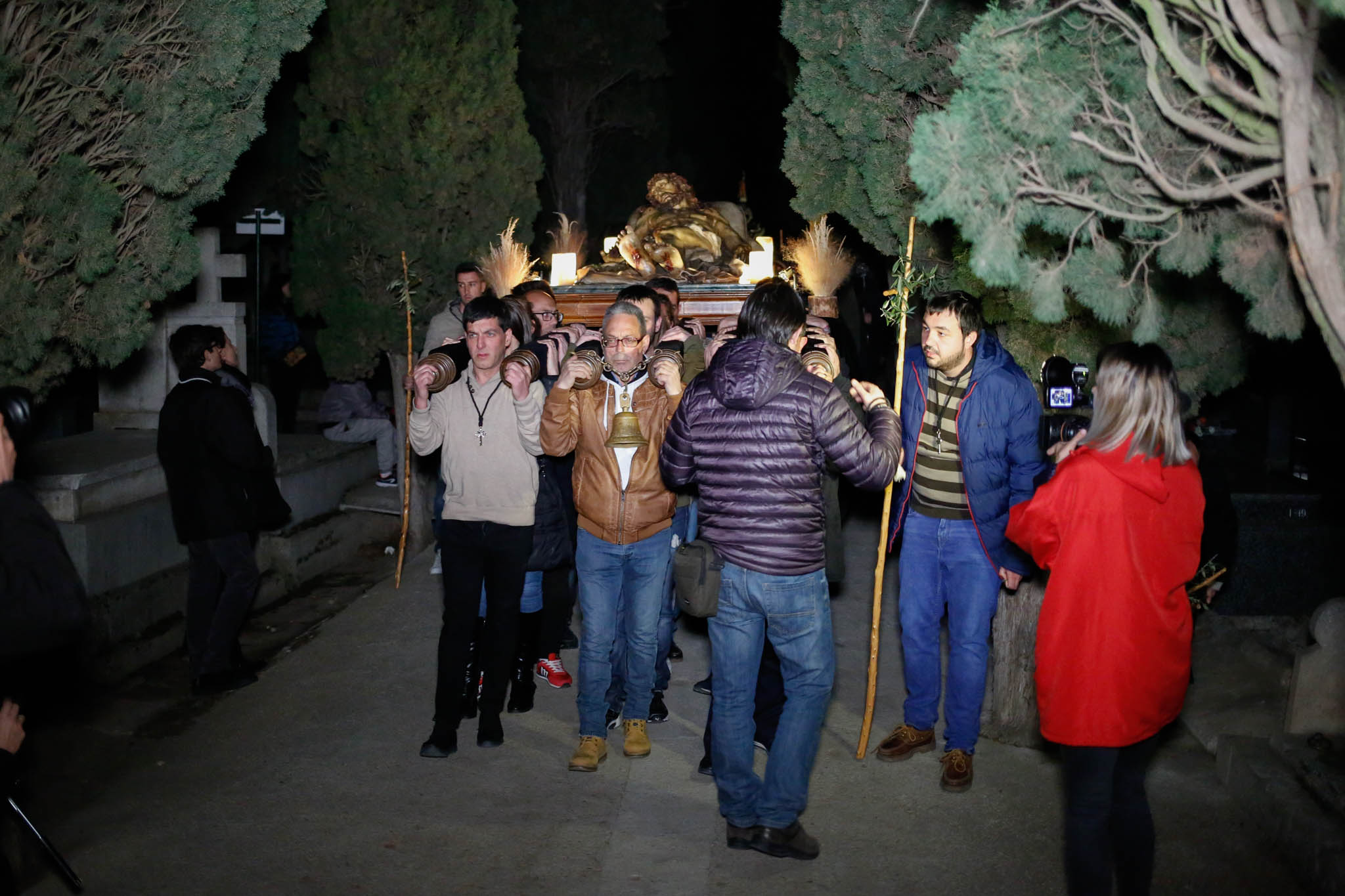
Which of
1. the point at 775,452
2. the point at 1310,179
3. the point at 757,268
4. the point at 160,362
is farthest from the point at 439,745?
the point at 757,268

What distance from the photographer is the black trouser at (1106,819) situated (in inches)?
150

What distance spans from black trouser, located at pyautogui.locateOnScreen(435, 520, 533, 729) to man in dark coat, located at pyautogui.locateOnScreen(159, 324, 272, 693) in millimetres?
1593

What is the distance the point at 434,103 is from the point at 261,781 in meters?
7.06

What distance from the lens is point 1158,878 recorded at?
4.50m

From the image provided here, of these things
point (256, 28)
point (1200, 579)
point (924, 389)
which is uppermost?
point (256, 28)

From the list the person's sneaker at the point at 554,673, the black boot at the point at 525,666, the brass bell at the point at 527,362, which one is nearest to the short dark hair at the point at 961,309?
the brass bell at the point at 527,362

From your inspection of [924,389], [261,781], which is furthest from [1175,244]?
[261,781]

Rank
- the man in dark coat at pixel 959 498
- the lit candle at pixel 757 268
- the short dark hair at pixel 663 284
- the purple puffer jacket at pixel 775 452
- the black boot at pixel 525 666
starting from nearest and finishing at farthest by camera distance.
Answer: the purple puffer jacket at pixel 775 452 < the man in dark coat at pixel 959 498 < the black boot at pixel 525 666 < the short dark hair at pixel 663 284 < the lit candle at pixel 757 268

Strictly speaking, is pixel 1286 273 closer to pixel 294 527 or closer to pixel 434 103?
pixel 294 527

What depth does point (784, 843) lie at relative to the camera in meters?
4.66

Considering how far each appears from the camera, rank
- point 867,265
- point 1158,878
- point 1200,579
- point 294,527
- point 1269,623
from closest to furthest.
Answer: point 1158,878 < point 1200,579 < point 1269,623 < point 294,527 < point 867,265

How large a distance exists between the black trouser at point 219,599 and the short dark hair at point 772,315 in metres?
3.50

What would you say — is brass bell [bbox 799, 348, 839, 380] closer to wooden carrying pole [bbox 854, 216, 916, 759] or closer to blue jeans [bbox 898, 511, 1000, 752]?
wooden carrying pole [bbox 854, 216, 916, 759]

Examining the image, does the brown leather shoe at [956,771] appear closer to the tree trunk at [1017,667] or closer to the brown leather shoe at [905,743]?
the brown leather shoe at [905,743]
